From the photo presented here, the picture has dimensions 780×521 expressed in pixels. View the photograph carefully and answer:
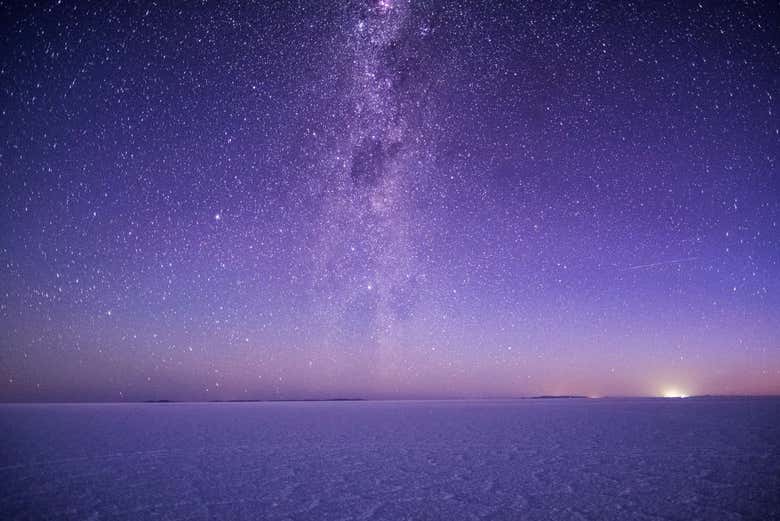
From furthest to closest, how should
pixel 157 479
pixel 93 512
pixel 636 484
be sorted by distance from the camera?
1. pixel 157 479
2. pixel 636 484
3. pixel 93 512

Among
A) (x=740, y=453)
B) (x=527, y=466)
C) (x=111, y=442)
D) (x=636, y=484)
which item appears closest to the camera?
(x=636, y=484)

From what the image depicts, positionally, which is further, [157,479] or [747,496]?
[157,479]

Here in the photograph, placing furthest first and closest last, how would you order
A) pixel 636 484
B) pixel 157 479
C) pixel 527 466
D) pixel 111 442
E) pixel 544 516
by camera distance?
pixel 111 442 → pixel 527 466 → pixel 157 479 → pixel 636 484 → pixel 544 516

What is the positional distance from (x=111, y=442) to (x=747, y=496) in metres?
10.3

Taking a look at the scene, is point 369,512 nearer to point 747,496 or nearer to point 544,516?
point 544,516

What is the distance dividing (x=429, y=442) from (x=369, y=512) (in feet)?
15.2

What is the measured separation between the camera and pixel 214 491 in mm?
4668

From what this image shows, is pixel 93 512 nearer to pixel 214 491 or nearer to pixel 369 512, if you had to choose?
pixel 214 491

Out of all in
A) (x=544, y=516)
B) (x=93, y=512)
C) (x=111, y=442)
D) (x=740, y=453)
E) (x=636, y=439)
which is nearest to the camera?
(x=544, y=516)

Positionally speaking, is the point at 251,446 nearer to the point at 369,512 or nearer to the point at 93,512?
the point at 93,512

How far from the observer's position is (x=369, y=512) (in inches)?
153

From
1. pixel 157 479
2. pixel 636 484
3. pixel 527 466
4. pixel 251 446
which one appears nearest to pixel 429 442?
pixel 527 466

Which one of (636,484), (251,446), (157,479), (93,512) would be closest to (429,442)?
(251,446)

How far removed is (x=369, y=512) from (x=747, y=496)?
354cm
